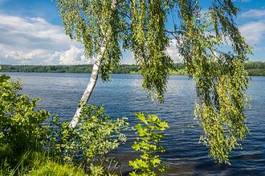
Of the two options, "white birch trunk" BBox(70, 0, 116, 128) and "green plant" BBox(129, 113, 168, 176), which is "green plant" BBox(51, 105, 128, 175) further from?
"green plant" BBox(129, 113, 168, 176)

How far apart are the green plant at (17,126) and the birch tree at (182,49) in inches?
122

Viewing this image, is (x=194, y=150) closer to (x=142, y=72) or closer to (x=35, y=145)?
(x=142, y=72)

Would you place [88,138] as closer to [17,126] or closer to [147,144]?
[17,126]

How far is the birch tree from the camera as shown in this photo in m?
17.6

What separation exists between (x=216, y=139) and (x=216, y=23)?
513cm

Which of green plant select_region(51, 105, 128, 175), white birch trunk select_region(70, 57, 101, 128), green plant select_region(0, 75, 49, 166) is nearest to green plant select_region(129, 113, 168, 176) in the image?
green plant select_region(0, 75, 49, 166)

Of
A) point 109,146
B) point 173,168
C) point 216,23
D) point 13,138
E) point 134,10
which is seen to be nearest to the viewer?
point 13,138

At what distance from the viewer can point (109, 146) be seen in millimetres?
15617

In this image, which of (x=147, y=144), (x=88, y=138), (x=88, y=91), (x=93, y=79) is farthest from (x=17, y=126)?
(x=147, y=144)

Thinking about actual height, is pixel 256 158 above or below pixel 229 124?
below

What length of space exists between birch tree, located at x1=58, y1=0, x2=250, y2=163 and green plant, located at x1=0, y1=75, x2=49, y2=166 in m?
3.11

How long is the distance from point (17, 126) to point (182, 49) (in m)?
8.36

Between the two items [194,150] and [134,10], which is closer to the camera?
[134,10]

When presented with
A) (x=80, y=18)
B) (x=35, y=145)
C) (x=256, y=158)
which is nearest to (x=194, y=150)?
(x=256, y=158)
